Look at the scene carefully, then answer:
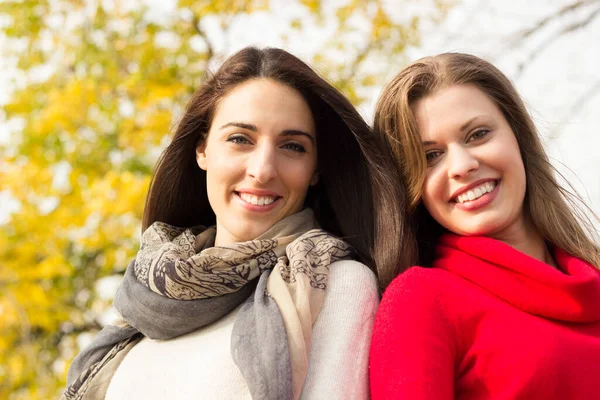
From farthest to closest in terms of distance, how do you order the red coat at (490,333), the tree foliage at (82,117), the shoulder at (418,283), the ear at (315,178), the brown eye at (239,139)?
the tree foliage at (82,117) → the ear at (315,178) → the brown eye at (239,139) → the shoulder at (418,283) → the red coat at (490,333)

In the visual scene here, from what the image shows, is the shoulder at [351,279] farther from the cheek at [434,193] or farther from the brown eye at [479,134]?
the brown eye at [479,134]

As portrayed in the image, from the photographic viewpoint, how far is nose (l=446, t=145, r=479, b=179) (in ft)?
6.38

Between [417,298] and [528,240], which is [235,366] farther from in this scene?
[528,240]

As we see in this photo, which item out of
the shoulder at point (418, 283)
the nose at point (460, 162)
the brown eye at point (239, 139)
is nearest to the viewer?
the shoulder at point (418, 283)

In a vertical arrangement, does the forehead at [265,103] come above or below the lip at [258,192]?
above

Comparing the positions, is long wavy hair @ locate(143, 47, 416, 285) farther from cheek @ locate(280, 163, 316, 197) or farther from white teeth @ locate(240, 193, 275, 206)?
white teeth @ locate(240, 193, 275, 206)

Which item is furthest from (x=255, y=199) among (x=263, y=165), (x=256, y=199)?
(x=263, y=165)

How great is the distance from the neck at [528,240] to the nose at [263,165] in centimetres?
66

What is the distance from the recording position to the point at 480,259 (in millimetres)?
1953

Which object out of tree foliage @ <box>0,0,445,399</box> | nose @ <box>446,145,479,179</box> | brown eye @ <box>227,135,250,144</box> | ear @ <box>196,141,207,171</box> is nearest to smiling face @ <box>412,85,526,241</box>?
nose @ <box>446,145,479,179</box>

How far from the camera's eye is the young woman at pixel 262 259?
1850 mm

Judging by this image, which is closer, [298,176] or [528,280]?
[528,280]

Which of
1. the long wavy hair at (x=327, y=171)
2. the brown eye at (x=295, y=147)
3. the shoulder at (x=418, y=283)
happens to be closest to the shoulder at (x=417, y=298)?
the shoulder at (x=418, y=283)

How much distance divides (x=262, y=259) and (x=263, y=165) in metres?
0.27
